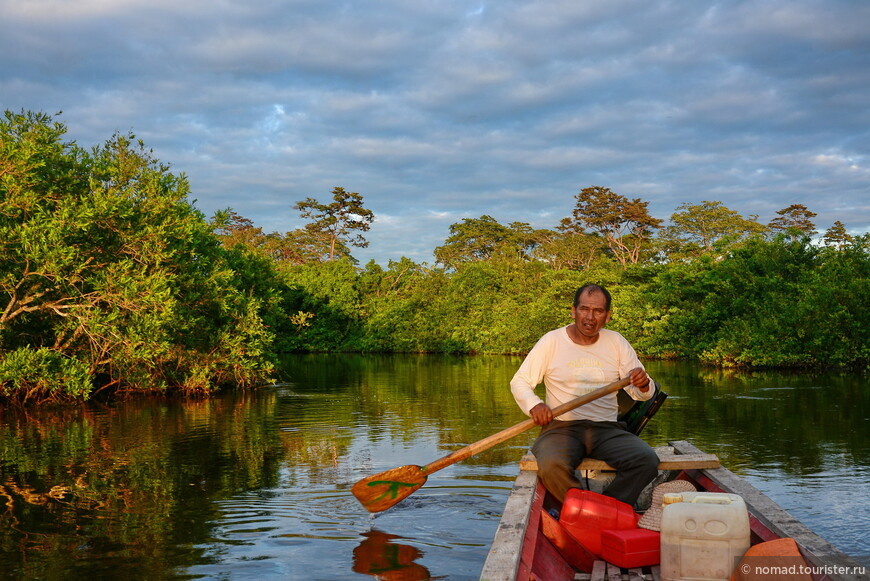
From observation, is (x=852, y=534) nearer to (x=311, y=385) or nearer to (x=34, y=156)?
(x=34, y=156)

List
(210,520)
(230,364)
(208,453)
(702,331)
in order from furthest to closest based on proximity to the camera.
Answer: (702,331) < (230,364) < (208,453) < (210,520)

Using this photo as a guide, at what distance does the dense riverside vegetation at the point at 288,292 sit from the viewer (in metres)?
13.4

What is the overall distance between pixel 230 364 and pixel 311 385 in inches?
127

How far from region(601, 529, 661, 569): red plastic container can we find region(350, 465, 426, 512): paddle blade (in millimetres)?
2252

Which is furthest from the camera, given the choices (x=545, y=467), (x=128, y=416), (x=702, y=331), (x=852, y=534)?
(x=702, y=331)

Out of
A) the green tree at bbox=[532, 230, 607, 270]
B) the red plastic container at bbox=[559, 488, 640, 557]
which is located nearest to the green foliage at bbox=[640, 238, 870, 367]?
the green tree at bbox=[532, 230, 607, 270]

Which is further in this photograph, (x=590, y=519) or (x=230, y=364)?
(x=230, y=364)

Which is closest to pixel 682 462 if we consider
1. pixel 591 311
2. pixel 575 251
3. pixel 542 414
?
pixel 542 414

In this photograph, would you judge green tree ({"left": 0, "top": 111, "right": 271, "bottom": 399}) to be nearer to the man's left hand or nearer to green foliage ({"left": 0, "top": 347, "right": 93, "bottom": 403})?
green foliage ({"left": 0, "top": 347, "right": 93, "bottom": 403})

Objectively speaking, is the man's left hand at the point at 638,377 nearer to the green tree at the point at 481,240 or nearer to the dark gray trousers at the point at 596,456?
the dark gray trousers at the point at 596,456

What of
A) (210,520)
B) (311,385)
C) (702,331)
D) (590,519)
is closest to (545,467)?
(590,519)

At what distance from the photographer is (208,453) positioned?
9.88m

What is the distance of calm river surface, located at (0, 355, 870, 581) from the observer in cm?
548

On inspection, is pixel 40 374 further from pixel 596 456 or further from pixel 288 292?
pixel 288 292
